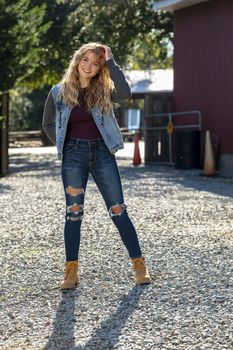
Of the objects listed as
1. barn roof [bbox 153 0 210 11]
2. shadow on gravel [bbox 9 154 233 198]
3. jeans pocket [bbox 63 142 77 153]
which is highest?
barn roof [bbox 153 0 210 11]

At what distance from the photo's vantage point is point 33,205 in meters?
10.5

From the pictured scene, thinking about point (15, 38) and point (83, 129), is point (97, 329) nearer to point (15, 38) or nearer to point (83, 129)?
point (83, 129)

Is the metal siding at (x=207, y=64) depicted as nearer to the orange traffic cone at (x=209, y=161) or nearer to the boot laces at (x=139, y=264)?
the orange traffic cone at (x=209, y=161)

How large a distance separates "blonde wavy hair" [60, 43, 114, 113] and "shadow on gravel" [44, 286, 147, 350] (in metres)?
1.36

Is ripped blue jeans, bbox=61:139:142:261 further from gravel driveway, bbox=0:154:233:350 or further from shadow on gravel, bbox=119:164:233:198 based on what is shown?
shadow on gravel, bbox=119:164:233:198

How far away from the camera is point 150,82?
42.3 meters

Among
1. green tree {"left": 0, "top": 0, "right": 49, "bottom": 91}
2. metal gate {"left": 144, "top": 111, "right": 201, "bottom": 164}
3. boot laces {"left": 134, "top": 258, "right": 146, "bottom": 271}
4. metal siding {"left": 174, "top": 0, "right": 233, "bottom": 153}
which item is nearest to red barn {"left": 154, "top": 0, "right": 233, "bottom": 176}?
metal siding {"left": 174, "top": 0, "right": 233, "bottom": 153}

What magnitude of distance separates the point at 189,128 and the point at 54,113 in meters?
12.6

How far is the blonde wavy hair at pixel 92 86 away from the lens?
5328mm

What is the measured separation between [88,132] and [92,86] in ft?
1.11

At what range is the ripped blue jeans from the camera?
17.7 ft

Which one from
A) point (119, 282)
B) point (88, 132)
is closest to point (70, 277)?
point (119, 282)

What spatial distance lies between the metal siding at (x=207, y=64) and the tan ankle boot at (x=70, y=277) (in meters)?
11.3

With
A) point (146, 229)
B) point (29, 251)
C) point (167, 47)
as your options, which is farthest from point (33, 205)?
point (167, 47)
